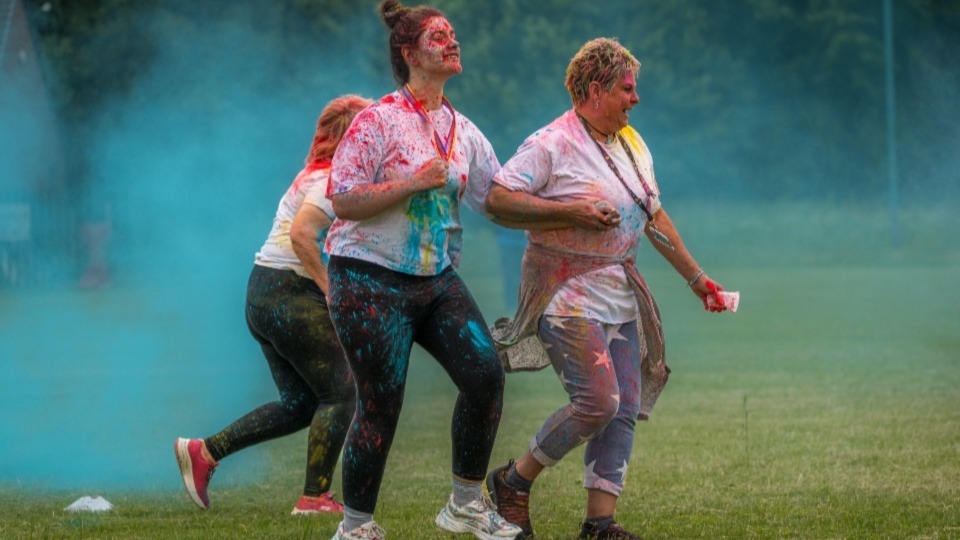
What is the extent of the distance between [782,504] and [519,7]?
3431cm

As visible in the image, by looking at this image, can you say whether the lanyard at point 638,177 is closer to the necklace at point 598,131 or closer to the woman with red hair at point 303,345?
the necklace at point 598,131

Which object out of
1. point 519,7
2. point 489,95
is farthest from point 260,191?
point 519,7

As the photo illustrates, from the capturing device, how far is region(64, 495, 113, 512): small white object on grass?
6.42 m

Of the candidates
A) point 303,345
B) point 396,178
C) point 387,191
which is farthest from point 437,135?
point 303,345

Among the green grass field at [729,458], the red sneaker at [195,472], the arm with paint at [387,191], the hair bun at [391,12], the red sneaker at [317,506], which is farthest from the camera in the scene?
the red sneaker at [195,472]

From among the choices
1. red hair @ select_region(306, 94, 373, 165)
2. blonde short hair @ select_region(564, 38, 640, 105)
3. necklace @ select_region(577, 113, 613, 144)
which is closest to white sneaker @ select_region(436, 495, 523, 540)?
necklace @ select_region(577, 113, 613, 144)

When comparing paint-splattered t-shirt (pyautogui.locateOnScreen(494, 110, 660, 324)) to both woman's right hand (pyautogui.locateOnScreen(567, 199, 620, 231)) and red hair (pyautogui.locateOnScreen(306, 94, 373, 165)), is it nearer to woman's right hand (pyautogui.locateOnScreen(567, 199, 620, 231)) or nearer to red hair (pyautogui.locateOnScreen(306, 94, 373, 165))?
woman's right hand (pyautogui.locateOnScreen(567, 199, 620, 231))

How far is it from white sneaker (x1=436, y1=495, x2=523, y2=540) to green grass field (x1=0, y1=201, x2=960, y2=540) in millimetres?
295

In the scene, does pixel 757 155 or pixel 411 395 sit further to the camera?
pixel 757 155

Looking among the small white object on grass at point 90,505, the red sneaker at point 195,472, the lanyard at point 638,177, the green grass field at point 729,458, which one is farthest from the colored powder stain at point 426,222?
the small white object on grass at point 90,505

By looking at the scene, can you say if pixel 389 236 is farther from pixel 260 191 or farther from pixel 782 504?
pixel 260 191

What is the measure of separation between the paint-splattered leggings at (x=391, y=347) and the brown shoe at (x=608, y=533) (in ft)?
2.14

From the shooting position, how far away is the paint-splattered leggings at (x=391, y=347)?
484 cm

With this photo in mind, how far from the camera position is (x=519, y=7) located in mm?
39562
